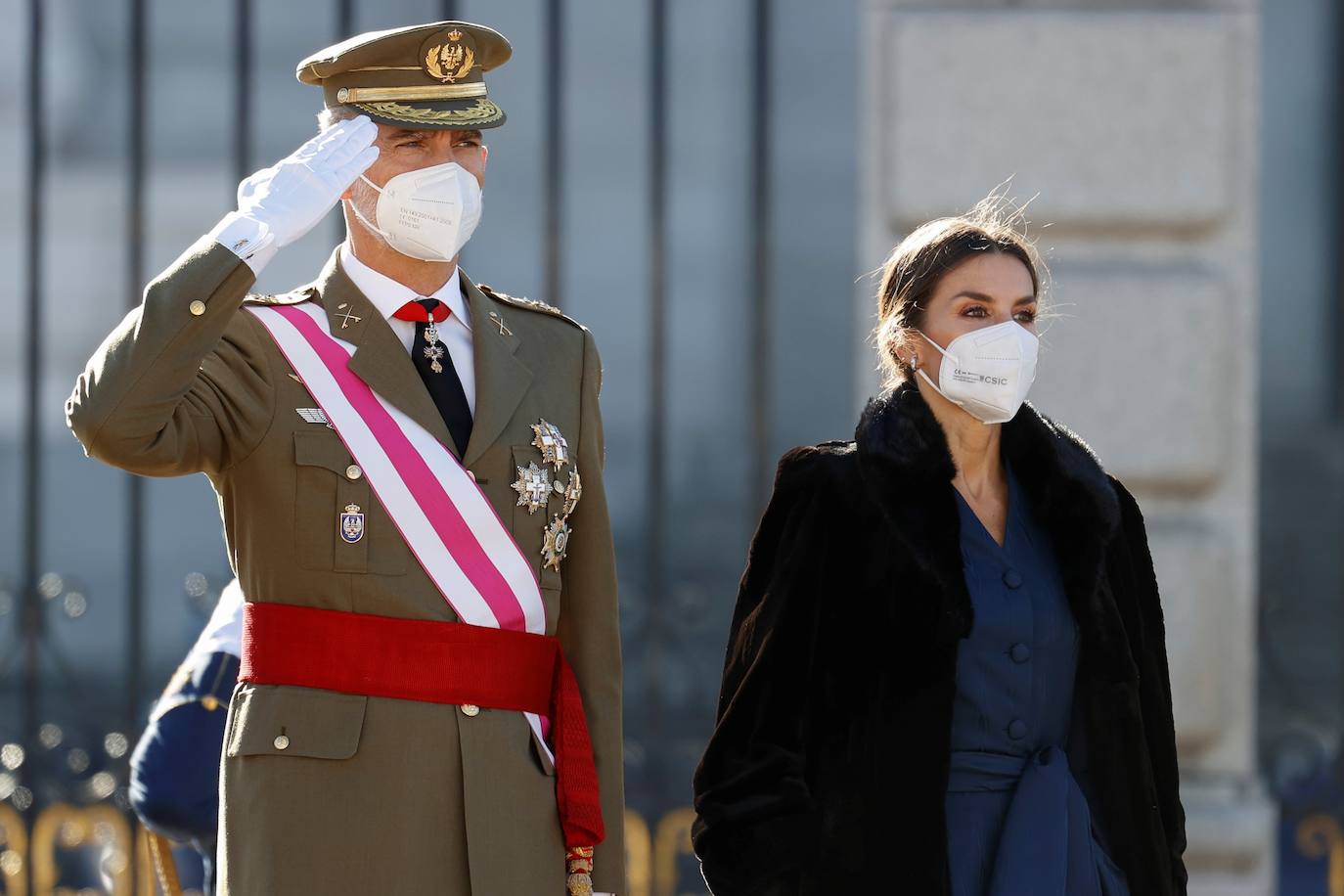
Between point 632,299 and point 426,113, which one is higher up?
point 426,113

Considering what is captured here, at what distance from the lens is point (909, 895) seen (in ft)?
9.34

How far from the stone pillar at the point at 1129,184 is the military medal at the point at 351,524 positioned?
2.50m

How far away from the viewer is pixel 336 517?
2.79 metres

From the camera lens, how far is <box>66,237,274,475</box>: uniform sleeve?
2.57 meters

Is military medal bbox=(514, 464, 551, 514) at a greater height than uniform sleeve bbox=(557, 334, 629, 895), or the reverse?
military medal bbox=(514, 464, 551, 514)

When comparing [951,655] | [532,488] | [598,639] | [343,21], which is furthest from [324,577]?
[343,21]

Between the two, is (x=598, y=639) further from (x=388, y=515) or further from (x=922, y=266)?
(x=922, y=266)

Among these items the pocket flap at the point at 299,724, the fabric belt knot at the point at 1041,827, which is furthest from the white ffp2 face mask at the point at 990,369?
the pocket flap at the point at 299,724

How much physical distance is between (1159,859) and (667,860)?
91.2 inches

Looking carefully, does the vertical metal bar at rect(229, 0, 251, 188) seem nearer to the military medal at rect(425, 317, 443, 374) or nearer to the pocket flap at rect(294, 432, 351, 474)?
the military medal at rect(425, 317, 443, 374)

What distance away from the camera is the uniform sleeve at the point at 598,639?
9.72 feet

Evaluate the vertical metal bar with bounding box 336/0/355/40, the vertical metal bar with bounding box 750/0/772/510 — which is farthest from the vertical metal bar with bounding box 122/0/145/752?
the vertical metal bar with bounding box 750/0/772/510

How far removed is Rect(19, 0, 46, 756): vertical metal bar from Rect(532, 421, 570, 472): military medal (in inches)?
104

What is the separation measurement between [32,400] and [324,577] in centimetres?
272
